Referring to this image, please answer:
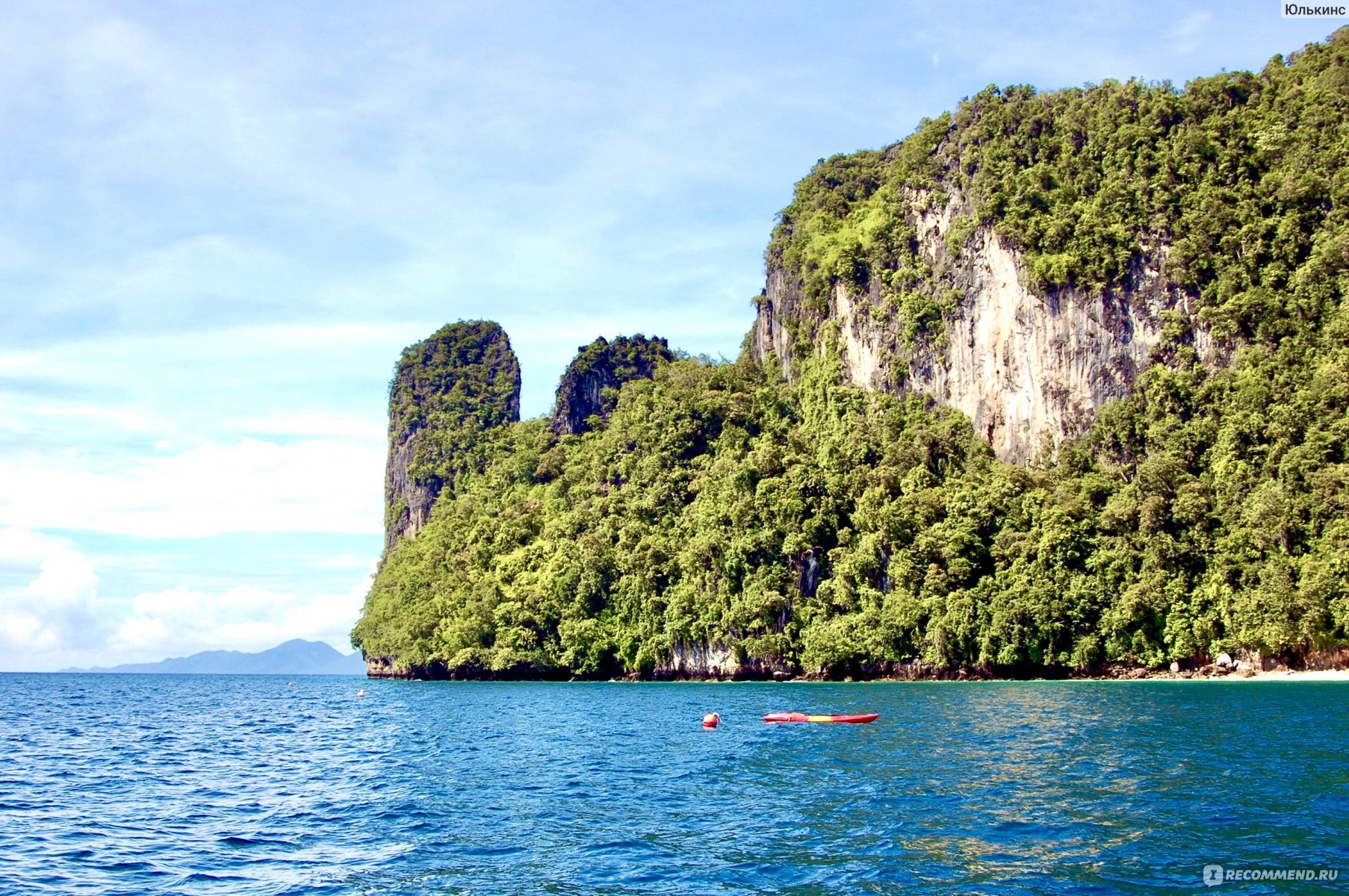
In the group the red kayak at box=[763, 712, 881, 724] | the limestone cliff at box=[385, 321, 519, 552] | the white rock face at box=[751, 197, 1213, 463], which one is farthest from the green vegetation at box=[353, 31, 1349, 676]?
the red kayak at box=[763, 712, 881, 724]

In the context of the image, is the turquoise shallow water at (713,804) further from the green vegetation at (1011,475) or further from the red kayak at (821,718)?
the green vegetation at (1011,475)

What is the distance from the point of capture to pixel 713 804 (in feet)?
69.8

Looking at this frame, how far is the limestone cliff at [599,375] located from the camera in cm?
11956

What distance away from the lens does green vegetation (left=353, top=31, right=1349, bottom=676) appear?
6119cm

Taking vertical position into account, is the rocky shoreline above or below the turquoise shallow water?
below

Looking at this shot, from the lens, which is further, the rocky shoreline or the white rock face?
the white rock face

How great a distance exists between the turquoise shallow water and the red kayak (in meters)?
0.86

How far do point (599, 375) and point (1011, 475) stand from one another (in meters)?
57.7

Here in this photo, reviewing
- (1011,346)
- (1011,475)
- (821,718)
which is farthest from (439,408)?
(821,718)

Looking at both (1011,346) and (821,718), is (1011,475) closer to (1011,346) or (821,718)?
(1011,346)

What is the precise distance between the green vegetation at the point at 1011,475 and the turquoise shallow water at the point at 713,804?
21223 millimetres

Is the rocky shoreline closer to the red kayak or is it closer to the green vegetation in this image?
the green vegetation

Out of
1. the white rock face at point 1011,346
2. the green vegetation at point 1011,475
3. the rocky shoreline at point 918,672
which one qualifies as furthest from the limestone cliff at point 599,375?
the rocky shoreline at point 918,672

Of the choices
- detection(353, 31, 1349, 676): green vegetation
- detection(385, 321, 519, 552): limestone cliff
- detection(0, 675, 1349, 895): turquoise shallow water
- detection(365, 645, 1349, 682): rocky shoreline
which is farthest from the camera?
detection(385, 321, 519, 552): limestone cliff
